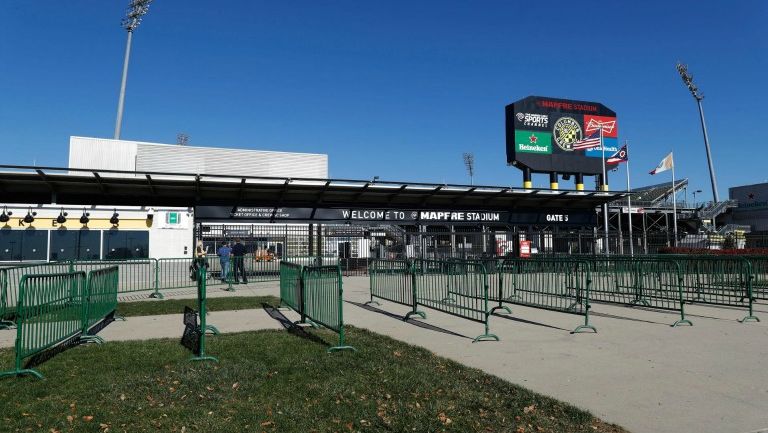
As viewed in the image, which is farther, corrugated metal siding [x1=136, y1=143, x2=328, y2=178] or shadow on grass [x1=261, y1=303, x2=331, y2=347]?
corrugated metal siding [x1=136, y1=143, x2=328, y2=178]

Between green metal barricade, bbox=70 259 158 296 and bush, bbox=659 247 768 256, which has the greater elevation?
bush, bbox=659 247 768 256

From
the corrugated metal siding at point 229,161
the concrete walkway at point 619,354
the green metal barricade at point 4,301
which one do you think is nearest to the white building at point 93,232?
the green metal barricade at point 4,301

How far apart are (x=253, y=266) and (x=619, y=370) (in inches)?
636

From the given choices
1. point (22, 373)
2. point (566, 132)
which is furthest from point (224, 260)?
point (566, 132)

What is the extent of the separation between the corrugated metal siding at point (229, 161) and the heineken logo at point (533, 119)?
19.4 m

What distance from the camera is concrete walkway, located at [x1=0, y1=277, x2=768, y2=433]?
528 centimetres

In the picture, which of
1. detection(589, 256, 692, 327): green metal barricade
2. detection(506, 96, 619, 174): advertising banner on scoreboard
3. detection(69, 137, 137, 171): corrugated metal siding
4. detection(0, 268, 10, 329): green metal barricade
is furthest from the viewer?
detection(69, 137, 137, 171): corrugated metal siding


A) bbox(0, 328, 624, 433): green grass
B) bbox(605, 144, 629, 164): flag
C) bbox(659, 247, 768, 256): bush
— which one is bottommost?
bbox(0, 328, 624, 433): green grass

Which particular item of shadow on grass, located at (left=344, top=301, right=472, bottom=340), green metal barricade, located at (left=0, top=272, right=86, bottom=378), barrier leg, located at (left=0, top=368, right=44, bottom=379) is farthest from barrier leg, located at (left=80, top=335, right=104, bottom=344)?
shadow on grass, located at (left=344, top=301, right=472, bottom=340)

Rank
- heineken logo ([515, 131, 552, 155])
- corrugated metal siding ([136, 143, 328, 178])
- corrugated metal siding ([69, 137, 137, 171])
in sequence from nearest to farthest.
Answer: heineken logo ([515, 131, 552, 155]) < corrugated metal siding ([69, 137, 137, 171]) < corrugated metal siding ([136, 143, 328, 178])

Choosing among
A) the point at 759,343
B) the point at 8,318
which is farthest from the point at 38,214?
the point at 759,343

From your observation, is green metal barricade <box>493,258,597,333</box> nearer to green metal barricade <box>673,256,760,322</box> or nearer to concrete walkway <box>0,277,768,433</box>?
concrete walkway <box>0,277,768,433</box>

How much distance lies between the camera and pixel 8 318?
1130cm

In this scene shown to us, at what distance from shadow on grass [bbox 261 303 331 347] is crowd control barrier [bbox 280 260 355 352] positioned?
0.25 metres
